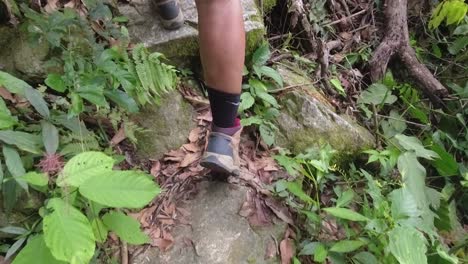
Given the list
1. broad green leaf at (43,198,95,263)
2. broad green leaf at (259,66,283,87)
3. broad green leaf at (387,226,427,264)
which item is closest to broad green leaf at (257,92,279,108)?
broad green leaf at (259,66,283,87)

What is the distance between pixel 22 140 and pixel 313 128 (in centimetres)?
170

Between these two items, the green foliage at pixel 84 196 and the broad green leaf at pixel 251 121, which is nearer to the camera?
the green foliage at pixel 84 196

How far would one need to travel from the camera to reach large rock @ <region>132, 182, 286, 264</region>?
209cm

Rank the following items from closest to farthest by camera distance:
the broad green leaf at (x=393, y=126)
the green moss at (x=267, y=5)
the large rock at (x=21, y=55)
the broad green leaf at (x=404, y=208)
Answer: the broad green leaf at (x=404, y=208), the large rock at (x=21, y=55), the broad green leaf at (x=393, y=126), the green moss at (x=267, y=5)

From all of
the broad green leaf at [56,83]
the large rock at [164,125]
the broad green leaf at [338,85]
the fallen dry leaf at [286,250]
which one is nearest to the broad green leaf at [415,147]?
the broad green leaf at [338,85]

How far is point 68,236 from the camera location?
4.31 feet

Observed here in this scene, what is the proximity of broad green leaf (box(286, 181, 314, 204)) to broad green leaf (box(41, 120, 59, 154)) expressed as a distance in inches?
44.6

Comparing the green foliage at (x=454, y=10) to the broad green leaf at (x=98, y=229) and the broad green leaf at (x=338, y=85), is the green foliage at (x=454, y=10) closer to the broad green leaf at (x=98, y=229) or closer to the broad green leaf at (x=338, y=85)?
the broad green leaf at (x=338, y=85)

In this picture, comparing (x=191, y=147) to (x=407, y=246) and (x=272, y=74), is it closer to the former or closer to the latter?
(x=272, y=74)

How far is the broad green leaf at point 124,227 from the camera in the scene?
1.80 metres

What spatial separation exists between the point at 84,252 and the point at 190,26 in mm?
1932

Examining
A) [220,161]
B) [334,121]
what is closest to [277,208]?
[220,161]

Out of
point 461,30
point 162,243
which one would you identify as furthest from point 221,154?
point 461,30

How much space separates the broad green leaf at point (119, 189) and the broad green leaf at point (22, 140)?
22.5 inches
